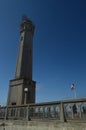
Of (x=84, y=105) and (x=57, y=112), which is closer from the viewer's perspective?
(x=84, y=105)

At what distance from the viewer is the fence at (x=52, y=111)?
276 inches

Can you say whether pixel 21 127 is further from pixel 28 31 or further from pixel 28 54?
pixel 28 31

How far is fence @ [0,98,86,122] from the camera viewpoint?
23.0 feet

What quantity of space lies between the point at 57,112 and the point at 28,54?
58.6 ft

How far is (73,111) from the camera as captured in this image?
730 centimetres

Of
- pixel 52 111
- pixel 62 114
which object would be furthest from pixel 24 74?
pixel 62 114

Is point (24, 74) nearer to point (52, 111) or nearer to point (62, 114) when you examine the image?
point (52, 111)

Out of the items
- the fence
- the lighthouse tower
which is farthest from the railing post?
the lighthouse tower

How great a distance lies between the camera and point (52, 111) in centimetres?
830

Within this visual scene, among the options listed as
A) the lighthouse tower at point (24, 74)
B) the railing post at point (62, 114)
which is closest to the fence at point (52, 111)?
the railing post at point (62, 114)

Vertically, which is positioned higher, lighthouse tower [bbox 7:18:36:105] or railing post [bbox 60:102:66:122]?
lighthouse tower [bbox 7:18:36:105]

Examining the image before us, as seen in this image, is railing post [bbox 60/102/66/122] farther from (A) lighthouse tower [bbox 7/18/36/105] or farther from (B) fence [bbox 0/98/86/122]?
(A) lighthouse tower [bbox 7/18/36/105]

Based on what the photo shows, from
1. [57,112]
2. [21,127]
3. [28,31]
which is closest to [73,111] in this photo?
[57,112]

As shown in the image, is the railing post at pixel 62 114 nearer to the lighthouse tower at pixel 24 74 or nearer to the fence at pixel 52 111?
the fence at pixel 52 111
